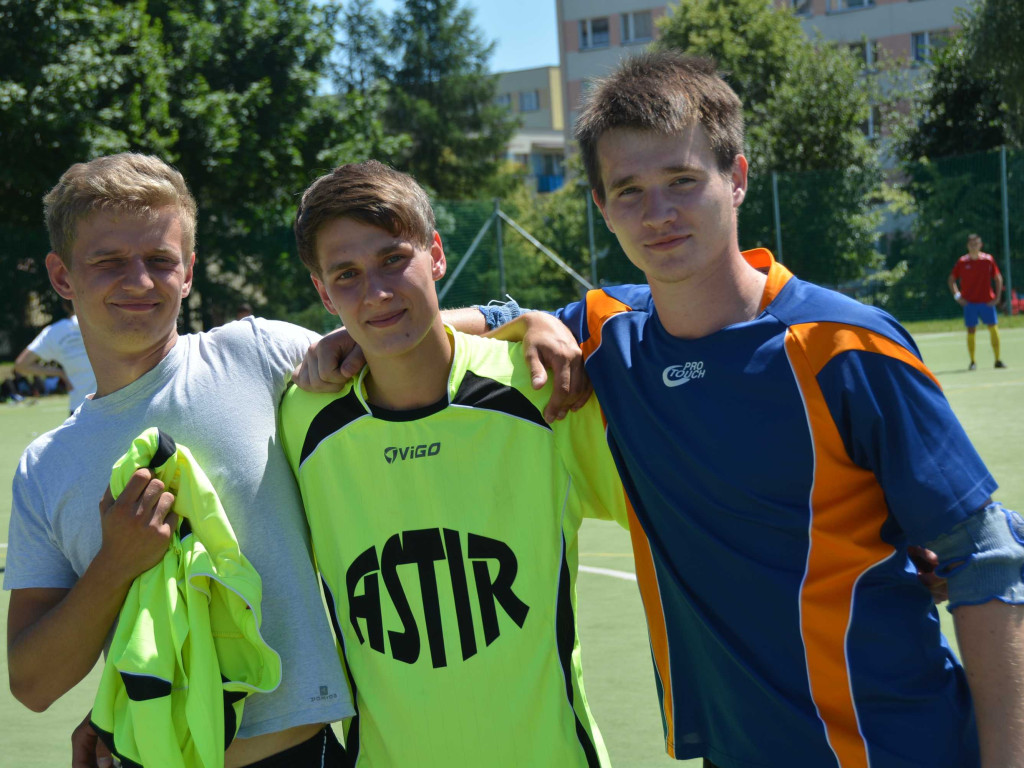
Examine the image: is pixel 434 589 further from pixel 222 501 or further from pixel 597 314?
pixel 597 314

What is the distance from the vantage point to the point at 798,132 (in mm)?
30391

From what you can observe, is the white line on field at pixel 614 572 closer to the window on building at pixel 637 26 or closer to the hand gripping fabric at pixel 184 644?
the hand gripping fabric at pixel 184 644

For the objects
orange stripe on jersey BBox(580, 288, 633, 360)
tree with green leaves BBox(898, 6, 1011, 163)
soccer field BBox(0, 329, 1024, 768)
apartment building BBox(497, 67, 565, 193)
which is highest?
apartment building BBox(497, 67, 565, 193)

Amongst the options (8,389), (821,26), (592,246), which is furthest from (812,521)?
(821,26)

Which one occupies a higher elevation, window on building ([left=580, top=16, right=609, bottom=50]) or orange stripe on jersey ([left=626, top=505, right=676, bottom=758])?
window on building ([left=580, top=16, right=609, bottom=50])

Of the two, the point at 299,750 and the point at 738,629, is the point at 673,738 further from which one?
the point at 299,750

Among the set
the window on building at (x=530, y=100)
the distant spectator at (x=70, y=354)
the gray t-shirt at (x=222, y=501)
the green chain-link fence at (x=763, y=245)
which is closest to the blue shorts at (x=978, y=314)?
the green chain-link fence at (x=763, y=245)

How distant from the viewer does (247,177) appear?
23547 millimetres

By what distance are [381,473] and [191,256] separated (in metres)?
0.73

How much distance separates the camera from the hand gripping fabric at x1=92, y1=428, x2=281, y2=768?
2156mm

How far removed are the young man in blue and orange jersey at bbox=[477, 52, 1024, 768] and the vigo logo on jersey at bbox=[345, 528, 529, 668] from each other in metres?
0.32

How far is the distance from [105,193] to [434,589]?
44.4 inches

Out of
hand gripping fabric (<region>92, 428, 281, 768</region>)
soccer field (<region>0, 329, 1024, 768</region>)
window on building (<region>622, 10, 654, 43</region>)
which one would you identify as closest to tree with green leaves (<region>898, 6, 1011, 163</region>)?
window on building (<region>622, 10, 654, 43</region>)

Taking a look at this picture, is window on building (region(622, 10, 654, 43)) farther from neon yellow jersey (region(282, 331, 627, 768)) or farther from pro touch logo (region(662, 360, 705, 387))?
pro touch logo (region(662, 360, 705, 387))
